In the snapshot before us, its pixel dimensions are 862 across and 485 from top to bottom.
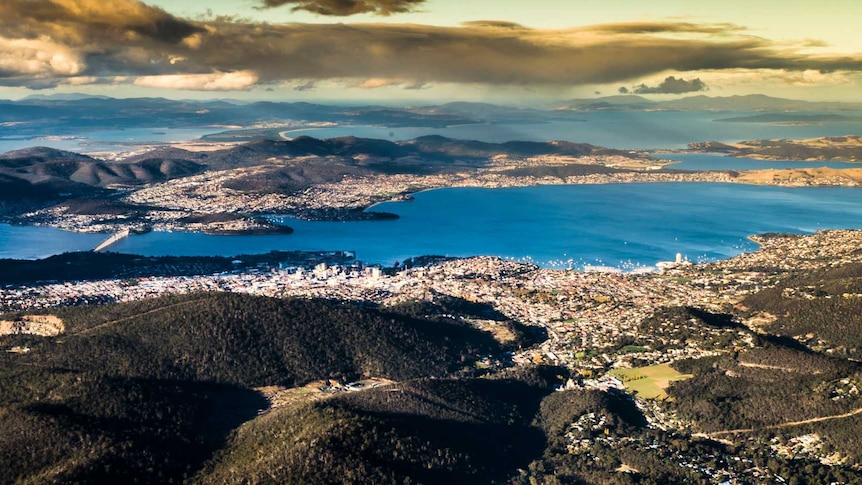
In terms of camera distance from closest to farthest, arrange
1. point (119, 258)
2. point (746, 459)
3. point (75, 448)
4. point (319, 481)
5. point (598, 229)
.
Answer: point (319, 481) < point (75, 448) < point (746, 459) < point (119, 258) < point (598, 229)

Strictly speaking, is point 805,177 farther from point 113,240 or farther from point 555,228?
point 113,240

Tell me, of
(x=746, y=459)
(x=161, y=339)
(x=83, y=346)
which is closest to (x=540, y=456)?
(x=746, y=459)

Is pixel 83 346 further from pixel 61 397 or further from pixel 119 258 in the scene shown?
pixel 119 258

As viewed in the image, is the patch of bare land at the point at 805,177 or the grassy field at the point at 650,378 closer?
the grassy field at the point at 650,378

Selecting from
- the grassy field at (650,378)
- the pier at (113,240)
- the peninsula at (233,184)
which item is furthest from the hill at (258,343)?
the peninsula at (233,184)

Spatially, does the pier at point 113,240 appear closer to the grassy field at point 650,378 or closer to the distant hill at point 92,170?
the distant hill at point 92,170

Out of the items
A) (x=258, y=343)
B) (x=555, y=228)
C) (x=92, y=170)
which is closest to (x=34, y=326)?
(x=258, y=343)
